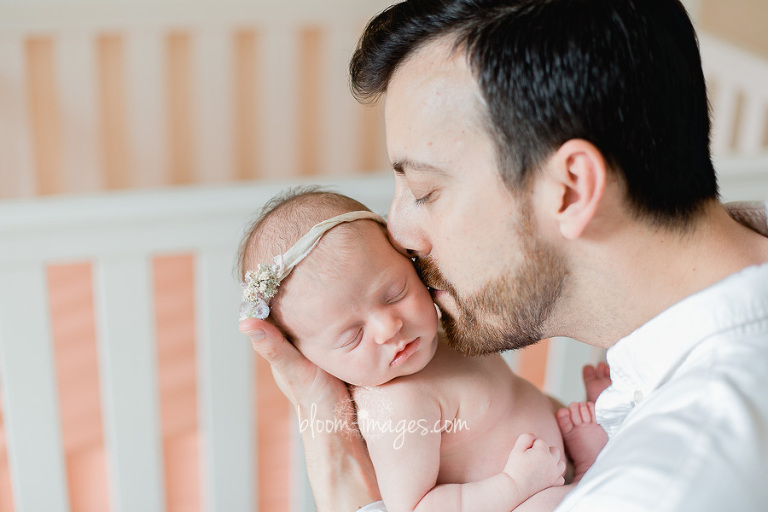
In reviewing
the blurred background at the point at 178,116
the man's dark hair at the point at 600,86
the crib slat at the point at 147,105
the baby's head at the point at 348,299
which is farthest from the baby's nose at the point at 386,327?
the crib slat at the point at 147,105

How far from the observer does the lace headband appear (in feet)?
3.36

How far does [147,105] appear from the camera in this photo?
2.59 metres

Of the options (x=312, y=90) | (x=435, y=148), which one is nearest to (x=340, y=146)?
(x=312, y=90)

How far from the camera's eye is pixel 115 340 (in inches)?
57.1

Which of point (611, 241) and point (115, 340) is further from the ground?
point (611, 241)

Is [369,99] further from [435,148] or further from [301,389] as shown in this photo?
[301,389]

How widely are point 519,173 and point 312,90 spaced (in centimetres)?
202

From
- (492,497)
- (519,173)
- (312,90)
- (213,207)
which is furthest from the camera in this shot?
(312,90)

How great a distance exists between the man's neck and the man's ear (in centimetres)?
5

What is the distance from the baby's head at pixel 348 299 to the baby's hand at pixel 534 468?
Result: 17 centimetres

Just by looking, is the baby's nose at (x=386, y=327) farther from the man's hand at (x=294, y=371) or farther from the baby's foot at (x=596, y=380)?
the baby's foot at (x=596, y=380)

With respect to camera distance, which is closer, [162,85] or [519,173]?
[519,173]

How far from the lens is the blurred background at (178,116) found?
220 centimetres

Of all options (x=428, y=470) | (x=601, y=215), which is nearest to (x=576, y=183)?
(x=601, y=215)
